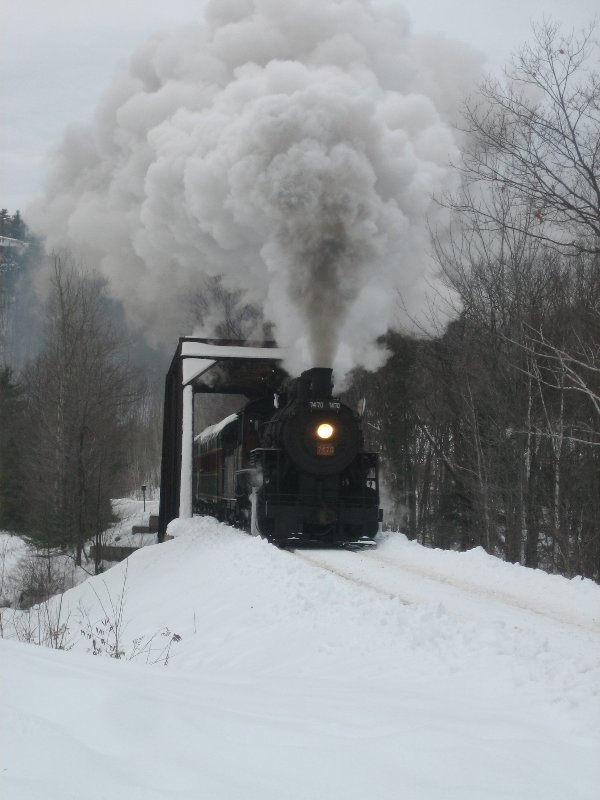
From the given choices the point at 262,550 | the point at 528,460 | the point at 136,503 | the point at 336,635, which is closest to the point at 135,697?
the point at 336,635

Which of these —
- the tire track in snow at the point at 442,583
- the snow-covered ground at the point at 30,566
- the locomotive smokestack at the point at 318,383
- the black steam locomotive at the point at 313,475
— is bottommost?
the snow-covered ground at the point at 30,566

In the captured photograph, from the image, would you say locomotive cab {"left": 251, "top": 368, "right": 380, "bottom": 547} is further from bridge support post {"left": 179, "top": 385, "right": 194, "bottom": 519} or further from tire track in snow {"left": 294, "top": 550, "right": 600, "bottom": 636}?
bridge support post {"left": 179, "top": 385, "right": 194, "bottom": 519}

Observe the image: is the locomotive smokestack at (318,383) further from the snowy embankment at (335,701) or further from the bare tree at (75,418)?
the bare tree at (75,418)

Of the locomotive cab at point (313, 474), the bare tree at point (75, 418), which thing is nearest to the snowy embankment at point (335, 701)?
the locomotive cab at point (313, 474)

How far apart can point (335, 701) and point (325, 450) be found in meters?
9.32

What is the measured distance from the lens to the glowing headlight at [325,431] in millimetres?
13938

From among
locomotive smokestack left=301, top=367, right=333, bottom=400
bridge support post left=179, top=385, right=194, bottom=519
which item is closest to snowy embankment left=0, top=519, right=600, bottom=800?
locomotive smokestack left=301, top=367, right=333, bottom=400

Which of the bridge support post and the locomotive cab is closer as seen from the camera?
the locomotive cab

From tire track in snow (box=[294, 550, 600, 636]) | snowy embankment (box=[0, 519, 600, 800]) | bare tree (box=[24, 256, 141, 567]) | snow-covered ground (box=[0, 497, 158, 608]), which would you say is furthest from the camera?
bare tree (box=[24, 256, 141, 567])

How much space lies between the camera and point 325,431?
45.9 ft

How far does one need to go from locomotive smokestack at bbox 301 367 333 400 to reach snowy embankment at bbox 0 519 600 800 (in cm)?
489

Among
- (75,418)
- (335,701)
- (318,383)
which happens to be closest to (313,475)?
(318,383)

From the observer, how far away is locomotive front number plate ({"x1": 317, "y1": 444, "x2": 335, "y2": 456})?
1395 centimetres

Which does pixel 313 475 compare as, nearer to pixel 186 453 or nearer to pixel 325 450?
pixel 325 450
